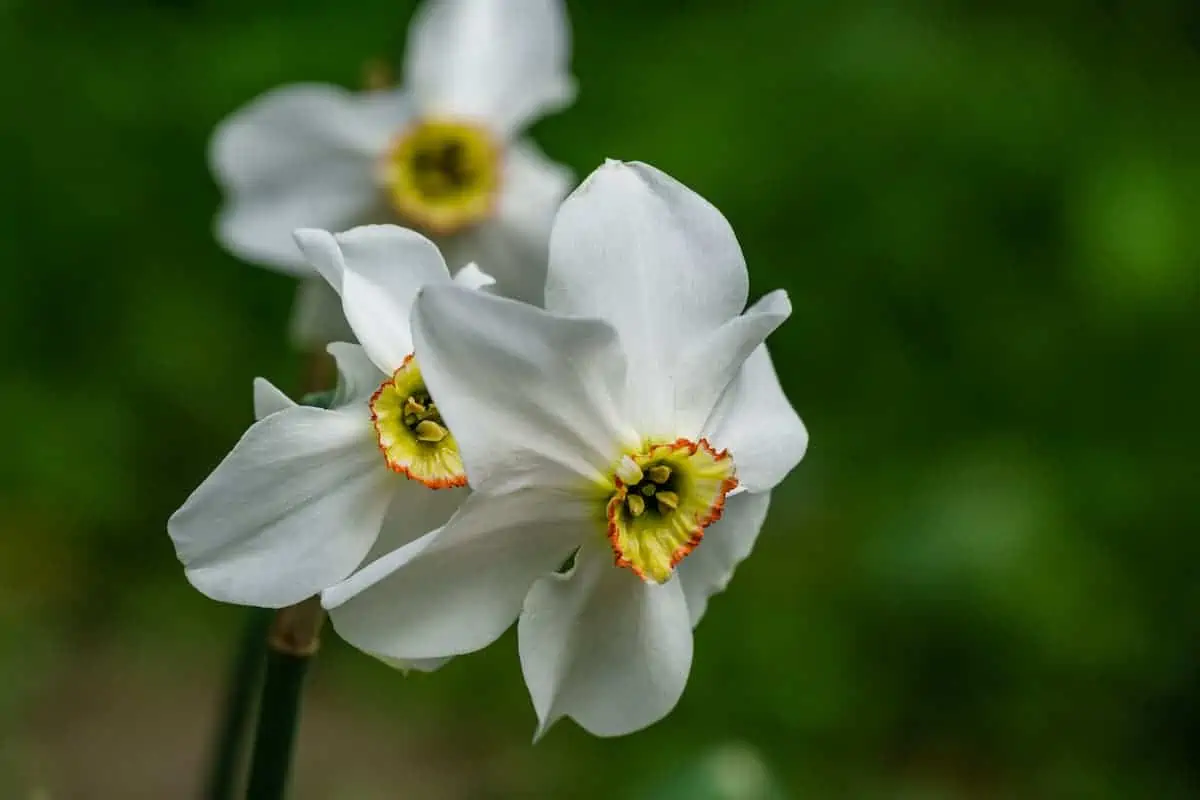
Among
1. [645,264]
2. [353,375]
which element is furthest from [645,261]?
[353,375]

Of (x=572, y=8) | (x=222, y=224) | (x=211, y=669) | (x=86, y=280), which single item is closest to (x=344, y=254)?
(x=222, y=224)

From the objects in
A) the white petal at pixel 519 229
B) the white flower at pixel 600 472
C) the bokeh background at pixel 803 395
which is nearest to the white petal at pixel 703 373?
the white flower at pixel 600 472

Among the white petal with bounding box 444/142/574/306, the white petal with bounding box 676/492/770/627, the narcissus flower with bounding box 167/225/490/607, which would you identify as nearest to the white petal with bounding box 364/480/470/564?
the narcissus flower with bounding box 167/225/490/607

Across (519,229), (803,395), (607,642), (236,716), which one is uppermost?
(607,642)

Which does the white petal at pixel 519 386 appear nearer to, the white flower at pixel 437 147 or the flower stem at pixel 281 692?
the flower stem at pixel 281 692

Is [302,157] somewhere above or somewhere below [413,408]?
below

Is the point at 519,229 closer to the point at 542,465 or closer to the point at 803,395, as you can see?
the point at 542,465

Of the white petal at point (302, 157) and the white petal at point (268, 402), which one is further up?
the white petal at point (268, 402)
